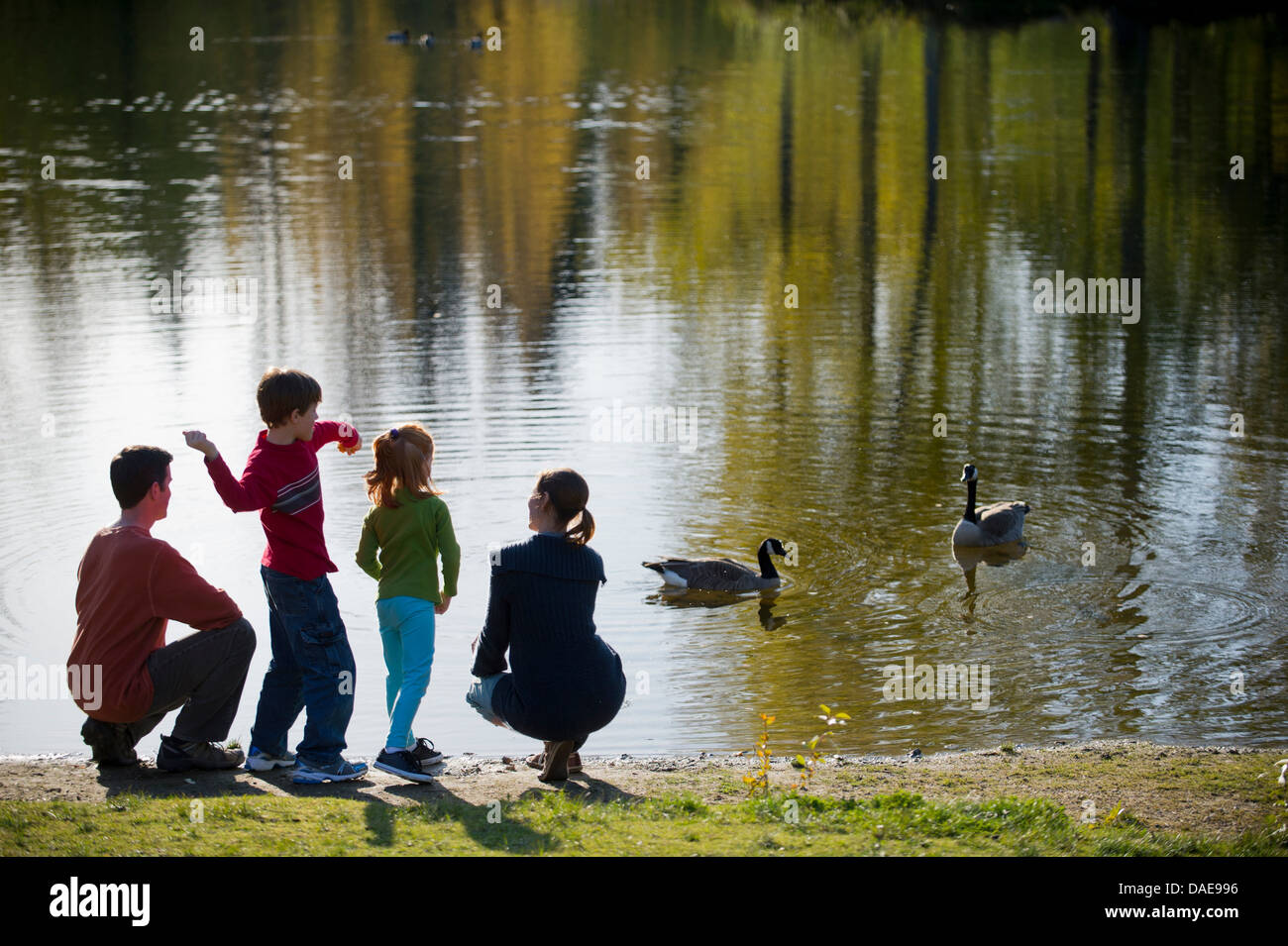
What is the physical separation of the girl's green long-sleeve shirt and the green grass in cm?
125

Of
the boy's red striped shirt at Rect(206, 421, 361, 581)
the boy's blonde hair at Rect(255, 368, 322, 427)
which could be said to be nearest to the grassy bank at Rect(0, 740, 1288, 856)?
the boy's red striped shirt at Rect(206, 421, 361, 581)

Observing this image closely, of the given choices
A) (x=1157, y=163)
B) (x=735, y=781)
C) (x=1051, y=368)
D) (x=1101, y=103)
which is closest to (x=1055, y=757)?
(x=735, y=781)

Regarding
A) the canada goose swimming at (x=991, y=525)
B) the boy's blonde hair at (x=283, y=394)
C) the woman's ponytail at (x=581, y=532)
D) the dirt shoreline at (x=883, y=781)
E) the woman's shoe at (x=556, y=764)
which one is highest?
the boy's blonde hair at (x=283, y=394)

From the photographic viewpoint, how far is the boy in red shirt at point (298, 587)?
745 cm

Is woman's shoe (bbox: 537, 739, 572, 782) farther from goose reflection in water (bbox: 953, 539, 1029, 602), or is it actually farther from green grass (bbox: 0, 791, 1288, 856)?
goose reflection in water (bbox: 953, 539, 1029, 602)

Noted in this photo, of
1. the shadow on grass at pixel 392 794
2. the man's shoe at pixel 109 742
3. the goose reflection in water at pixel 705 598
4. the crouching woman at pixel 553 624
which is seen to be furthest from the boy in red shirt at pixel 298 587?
the goose reflection in water at pixel 705 598

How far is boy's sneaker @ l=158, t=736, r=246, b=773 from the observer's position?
765cm

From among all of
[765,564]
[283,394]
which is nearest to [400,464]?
[283,394]

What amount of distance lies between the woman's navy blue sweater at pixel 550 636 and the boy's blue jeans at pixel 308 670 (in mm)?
993

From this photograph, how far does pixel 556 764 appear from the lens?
7746 mm

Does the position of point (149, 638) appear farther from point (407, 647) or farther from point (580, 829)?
point (580, 829)

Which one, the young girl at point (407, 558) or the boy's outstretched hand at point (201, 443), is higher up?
the boy's outstretched hand at point (201, 443)

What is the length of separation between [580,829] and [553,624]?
3.92ft

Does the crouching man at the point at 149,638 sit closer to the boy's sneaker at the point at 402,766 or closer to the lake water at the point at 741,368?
the boy's sneaker at the point at 402,766
